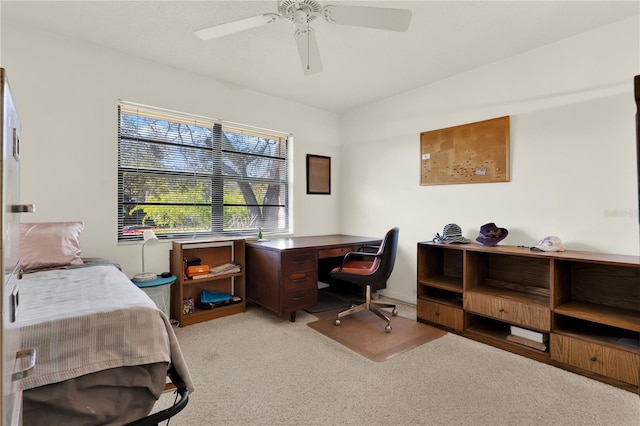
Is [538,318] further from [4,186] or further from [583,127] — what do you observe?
[4,186]

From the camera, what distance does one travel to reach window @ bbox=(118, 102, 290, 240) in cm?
304

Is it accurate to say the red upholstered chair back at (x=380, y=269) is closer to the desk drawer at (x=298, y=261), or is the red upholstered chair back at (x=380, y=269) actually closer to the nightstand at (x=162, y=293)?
the desk drawer at (x=298, y=261)

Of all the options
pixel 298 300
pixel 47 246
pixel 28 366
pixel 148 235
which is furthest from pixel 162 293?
pixel 28 366

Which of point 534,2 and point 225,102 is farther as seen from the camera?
point 225,102

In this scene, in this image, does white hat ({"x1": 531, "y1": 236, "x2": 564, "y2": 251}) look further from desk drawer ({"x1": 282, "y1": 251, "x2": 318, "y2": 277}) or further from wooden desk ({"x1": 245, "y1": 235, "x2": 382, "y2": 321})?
desk drawer ({"x1": 282, "y1": 251, "x2": 318, "y2": 277})

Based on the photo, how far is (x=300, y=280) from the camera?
314 centimetres

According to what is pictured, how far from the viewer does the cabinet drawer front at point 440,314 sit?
281 cm

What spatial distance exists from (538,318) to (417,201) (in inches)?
67.6

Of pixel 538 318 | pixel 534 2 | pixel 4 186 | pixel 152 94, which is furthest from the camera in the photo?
pixel 152 94

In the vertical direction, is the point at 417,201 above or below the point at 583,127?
below

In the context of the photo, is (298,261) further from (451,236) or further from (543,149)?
(543,149)

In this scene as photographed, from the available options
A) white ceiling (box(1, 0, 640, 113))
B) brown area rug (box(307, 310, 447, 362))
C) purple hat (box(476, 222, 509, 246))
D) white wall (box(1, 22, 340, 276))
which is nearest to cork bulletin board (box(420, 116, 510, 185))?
purple hat (box(476, 222, 509, 246))

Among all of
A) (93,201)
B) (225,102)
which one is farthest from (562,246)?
(93,201)

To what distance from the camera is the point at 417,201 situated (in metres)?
3.69
